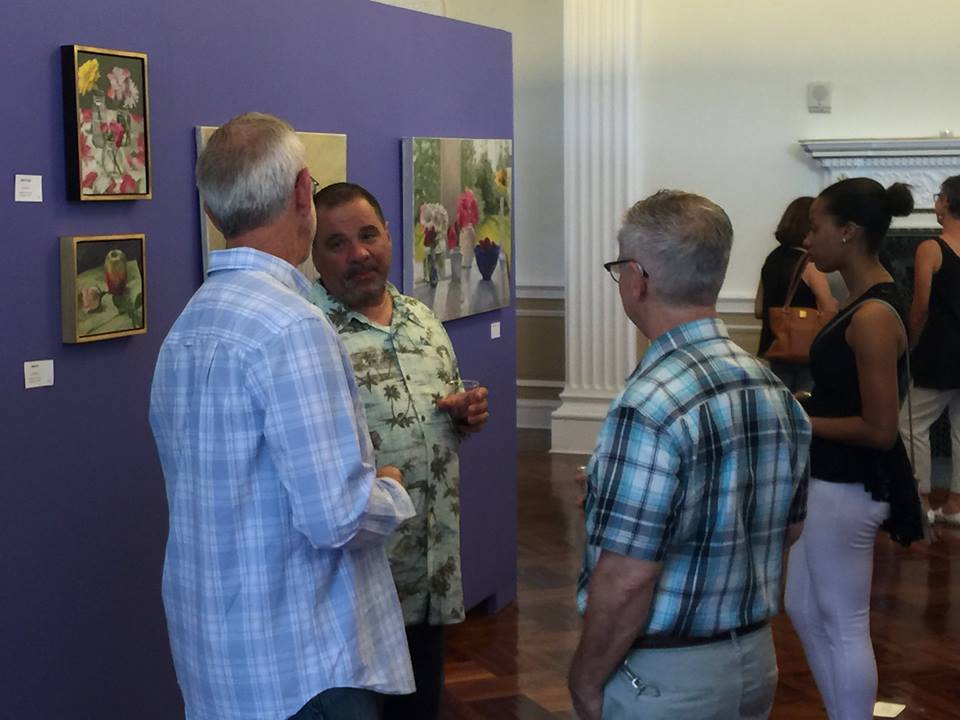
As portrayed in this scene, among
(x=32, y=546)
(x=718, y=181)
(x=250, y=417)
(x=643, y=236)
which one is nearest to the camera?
(x=250, y=417)

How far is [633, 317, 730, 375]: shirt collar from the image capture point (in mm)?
2396

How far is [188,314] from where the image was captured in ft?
7.73

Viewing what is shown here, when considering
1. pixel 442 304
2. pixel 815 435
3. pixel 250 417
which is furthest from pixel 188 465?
pixel 442 304

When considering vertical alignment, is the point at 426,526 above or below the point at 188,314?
below

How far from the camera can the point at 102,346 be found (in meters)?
3.49

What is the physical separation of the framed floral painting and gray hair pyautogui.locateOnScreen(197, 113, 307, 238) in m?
1.11

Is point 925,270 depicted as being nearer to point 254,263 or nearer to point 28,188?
point 28,188

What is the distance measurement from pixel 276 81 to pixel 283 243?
1.96m

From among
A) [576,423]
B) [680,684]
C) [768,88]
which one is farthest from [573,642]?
[768,88]

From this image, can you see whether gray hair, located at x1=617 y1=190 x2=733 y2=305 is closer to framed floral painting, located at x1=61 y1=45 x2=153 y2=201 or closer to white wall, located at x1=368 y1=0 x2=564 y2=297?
framed floral painting, located at x1=61 y1=45 x2=153 y2=201

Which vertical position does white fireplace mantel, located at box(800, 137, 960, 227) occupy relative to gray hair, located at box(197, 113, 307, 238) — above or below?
above

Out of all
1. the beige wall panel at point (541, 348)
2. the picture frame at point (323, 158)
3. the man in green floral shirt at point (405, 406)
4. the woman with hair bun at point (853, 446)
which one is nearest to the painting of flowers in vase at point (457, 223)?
the picture frame at point (323, 158)

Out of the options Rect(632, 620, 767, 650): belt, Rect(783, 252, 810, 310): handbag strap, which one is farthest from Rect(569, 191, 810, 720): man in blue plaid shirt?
Rect(783, 252, 810, 310): handbag strap

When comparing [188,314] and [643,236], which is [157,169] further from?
[643,236]
